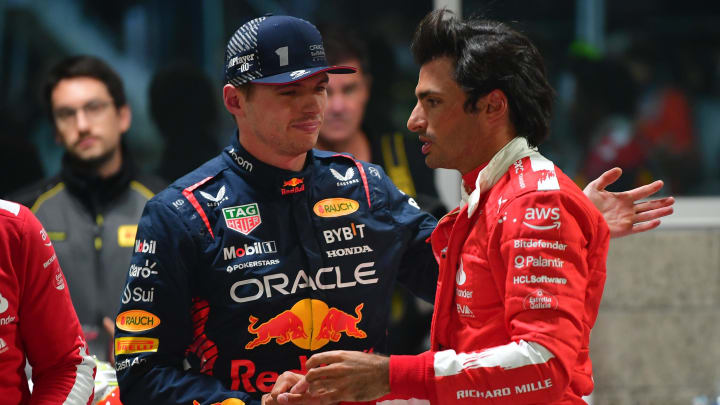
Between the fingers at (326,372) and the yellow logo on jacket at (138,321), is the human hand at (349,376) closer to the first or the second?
the fingers at (326,372)

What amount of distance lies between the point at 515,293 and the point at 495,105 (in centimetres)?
39

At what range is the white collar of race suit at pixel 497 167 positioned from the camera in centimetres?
164

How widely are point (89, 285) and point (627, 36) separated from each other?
8.73 feet

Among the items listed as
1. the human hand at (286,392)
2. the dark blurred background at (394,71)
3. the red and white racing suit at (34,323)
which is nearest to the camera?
the human hand at (286,392)

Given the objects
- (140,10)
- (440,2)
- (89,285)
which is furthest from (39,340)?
(440,2)

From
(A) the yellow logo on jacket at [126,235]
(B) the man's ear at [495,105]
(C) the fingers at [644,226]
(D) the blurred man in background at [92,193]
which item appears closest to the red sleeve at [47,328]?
(B) the man's ear at [495,105]

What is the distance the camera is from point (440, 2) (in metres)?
4.02

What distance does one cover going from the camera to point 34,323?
1.80m

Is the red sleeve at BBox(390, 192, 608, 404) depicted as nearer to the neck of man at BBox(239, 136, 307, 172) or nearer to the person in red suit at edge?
the person in red suit at edge

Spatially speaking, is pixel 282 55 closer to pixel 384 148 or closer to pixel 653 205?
pixel 653 205

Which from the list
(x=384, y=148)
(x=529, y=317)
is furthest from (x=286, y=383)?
(x=384, y=148)

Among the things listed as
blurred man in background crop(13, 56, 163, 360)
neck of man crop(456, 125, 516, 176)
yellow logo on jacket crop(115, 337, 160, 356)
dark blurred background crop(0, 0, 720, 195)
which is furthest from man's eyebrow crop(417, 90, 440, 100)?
dark blurred background crop(0, 0, 720, 195)

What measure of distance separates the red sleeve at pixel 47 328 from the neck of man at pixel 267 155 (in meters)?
0.48

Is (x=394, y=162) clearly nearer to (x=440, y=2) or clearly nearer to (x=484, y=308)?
(x=440, y=2)
